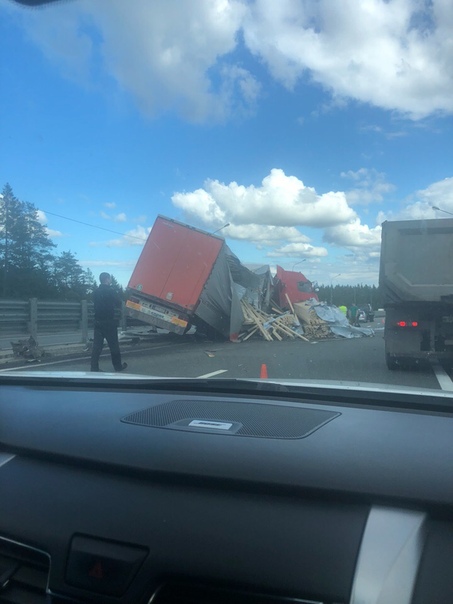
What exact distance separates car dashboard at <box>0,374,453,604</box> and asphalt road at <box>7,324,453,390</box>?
502 cm

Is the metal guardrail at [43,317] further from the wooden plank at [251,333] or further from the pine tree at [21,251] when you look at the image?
the pine tree at [21,251]

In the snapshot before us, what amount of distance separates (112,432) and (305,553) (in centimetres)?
108

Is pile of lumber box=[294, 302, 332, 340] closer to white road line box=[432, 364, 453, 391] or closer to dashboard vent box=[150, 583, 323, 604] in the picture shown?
white road line box=[432, 364, 453, 391]

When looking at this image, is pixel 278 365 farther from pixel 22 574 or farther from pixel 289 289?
pixel 289 289

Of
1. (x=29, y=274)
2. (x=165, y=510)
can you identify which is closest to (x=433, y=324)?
(x=29, y=274)

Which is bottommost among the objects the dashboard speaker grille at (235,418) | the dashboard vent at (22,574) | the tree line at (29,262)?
the dashboard vent at (22,574)

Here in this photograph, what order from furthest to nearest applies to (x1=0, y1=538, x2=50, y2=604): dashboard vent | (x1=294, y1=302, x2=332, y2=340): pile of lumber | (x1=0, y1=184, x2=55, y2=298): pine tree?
(x1=294, y1=302, x2=332, y2=340): pile of lumber, (x1=0, y1=184, x2=55, y2=298): pine tree, (x1=0, y1=538, x2=50, y2=604): dashboard vent

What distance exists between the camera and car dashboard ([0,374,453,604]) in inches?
69.2

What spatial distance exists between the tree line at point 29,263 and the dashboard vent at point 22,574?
501 centimetres

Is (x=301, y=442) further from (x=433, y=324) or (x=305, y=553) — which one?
(x=433, y=324)

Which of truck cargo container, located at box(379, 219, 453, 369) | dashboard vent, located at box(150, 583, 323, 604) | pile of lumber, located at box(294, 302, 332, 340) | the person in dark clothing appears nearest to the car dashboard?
dashboard vent, located at box(150, 583, 323, 604)

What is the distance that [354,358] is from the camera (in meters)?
12.0

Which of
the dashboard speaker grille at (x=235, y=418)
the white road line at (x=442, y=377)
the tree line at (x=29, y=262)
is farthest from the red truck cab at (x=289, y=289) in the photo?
the dashboard speaker grille at (x=235, y=418)

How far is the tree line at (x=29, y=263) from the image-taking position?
7062 millimetres
